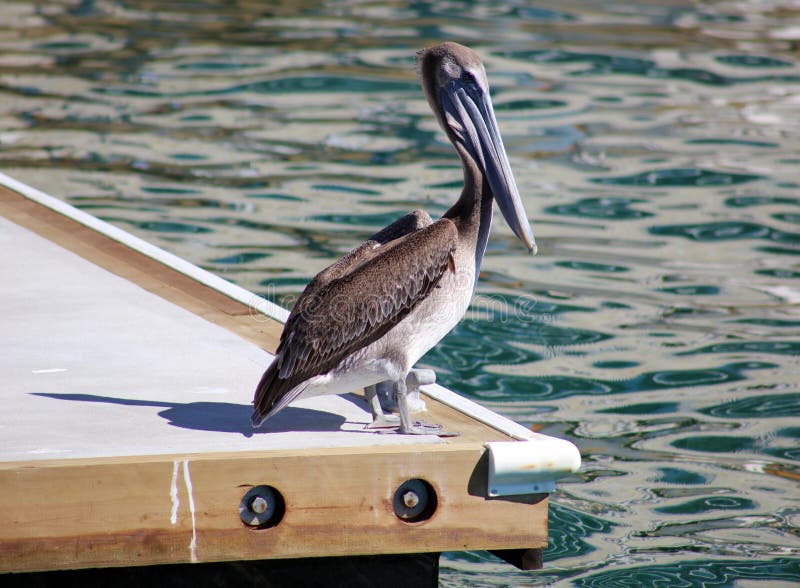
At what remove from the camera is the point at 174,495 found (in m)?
2.86

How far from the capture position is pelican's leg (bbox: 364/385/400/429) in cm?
324

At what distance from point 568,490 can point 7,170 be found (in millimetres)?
6078

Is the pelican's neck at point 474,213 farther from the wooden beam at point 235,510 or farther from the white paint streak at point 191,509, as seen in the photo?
the white paint streak at point 191,509

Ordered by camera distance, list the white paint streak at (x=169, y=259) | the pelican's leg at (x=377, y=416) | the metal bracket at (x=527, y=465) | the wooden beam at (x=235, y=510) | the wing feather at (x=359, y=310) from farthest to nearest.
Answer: the white paint streak at (x=169, y=259) < the pelican's leg at (x=377, y=416) < the wing feather at (x=359, y=310) < the metal bracket at (x=527, y=465) < the wooden beam at (x=235, y=510)

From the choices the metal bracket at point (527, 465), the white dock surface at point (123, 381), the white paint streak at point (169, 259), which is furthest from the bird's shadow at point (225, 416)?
the white paint streak at point (169, 259)

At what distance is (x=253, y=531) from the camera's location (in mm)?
2928

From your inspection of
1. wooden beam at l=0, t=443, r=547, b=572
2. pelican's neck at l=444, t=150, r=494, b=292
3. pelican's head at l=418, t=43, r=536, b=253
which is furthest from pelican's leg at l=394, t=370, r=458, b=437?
pelican's head at l=418, t=43, r=536, b=253

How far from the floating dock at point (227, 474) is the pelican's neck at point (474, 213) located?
0.50m

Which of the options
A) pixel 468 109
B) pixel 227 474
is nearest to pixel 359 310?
pixel 227 474

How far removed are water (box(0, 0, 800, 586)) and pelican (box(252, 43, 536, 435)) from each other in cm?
134

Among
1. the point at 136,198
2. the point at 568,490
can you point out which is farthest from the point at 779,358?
the point at 136,198

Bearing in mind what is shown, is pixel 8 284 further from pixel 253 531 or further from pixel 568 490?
pixel 568 490

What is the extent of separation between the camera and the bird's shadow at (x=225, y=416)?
319 cm

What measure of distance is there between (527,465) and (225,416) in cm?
82
